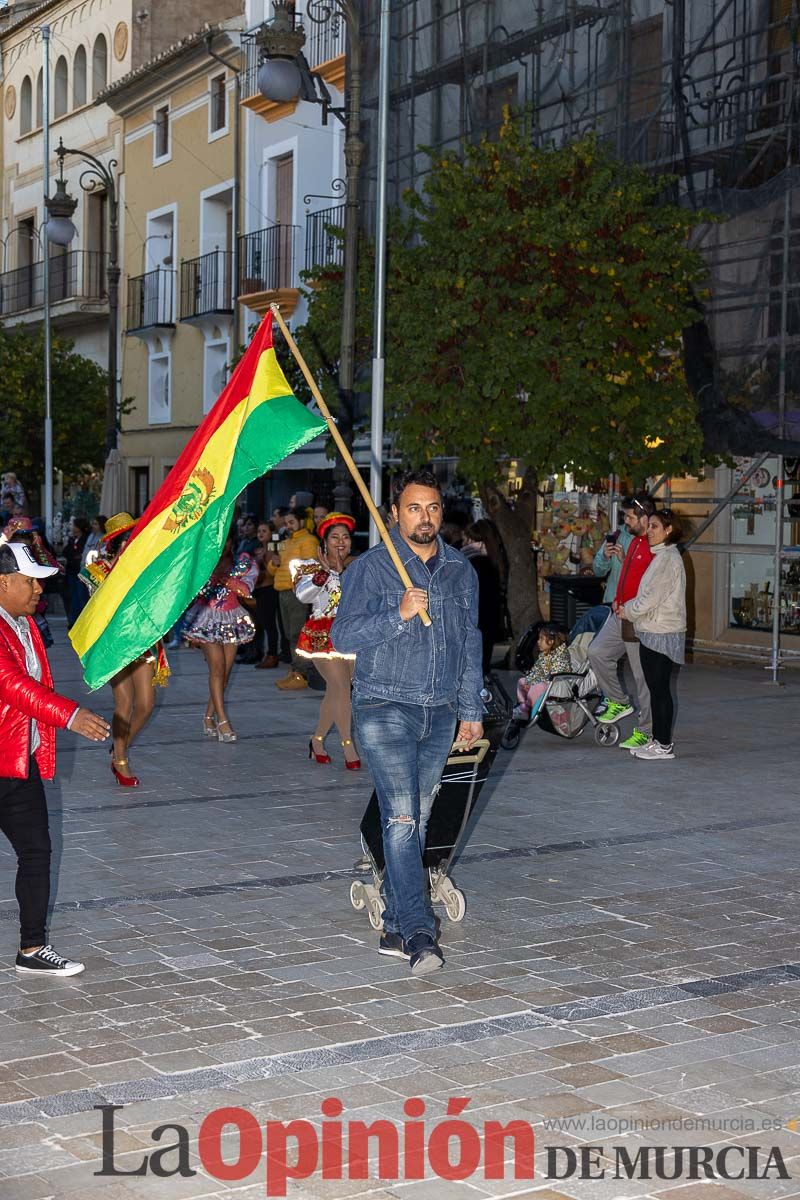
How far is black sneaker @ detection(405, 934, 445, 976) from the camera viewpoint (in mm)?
6266

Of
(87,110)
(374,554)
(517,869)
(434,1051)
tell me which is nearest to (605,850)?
(517,869)

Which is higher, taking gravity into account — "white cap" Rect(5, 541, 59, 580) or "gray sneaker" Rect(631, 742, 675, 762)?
"white cap" Rect(5, 541, 59, 580)

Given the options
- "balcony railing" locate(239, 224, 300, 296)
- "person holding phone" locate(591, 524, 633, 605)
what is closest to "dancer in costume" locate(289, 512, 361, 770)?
"person holding phone" locate(591, 524, 633, 605)

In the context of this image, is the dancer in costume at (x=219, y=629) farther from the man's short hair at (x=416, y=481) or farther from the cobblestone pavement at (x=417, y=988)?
the man's short hair at (x=416, y=481)

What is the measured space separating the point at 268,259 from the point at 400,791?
2429 cm

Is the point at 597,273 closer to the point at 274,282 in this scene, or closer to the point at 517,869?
the point at 517,869

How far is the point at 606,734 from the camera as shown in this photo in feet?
41.2

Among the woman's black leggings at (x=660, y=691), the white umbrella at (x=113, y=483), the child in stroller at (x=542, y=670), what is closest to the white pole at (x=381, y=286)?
the child in stroller at (x=542, y=670)

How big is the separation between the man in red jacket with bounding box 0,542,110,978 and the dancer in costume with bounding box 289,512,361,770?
4752mm

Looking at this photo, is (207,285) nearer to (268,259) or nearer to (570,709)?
(268,259)

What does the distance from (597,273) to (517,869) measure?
9352 mm

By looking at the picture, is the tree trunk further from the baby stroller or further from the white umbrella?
the white umbrella

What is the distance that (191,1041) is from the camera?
5.48 m

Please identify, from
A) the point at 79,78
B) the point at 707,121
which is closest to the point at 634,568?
the point at 707,121
